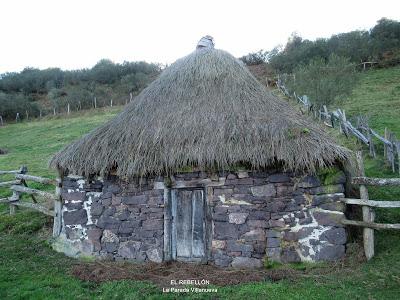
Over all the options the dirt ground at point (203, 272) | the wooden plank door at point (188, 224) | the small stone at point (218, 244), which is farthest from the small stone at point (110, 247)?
the small stone at point (218, 244)

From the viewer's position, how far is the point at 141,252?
7.30 m

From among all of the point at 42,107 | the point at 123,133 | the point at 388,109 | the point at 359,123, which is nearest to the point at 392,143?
the point at 359,123

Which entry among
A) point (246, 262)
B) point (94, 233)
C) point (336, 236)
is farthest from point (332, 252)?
point (94, 233)

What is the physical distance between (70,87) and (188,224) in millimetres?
34486

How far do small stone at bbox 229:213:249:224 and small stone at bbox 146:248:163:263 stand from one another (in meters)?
1.52

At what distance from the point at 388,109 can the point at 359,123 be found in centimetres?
539

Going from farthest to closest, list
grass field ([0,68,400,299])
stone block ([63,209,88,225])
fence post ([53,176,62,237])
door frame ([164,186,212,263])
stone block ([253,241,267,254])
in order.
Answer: fence post ([53,176,62,237]) < stone block ([63,209,88,225]) < door frame ([164,186,212,263]) < stone block ([253,241,267,254]) < grass field ([0,68,400,299])

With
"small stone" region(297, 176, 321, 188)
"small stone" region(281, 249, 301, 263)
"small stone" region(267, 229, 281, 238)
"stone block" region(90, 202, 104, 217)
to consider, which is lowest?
"small stone" region(281, 249, 301, 263)

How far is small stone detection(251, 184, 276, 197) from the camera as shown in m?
6.68

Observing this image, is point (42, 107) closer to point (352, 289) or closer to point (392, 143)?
point (392, 143)

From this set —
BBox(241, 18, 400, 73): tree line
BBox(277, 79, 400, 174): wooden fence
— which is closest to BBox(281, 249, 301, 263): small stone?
BBox(277, 79, 400, 174): wooden fence

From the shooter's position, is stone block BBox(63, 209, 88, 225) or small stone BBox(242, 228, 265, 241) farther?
stone block BBox(63, 209, 88, 225)

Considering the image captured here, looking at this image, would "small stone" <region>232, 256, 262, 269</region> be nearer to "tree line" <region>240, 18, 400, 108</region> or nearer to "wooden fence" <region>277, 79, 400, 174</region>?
"wooden fence" <region>277, 79, 400, 174</region>

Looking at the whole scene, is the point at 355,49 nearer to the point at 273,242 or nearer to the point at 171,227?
the point at 273,242
